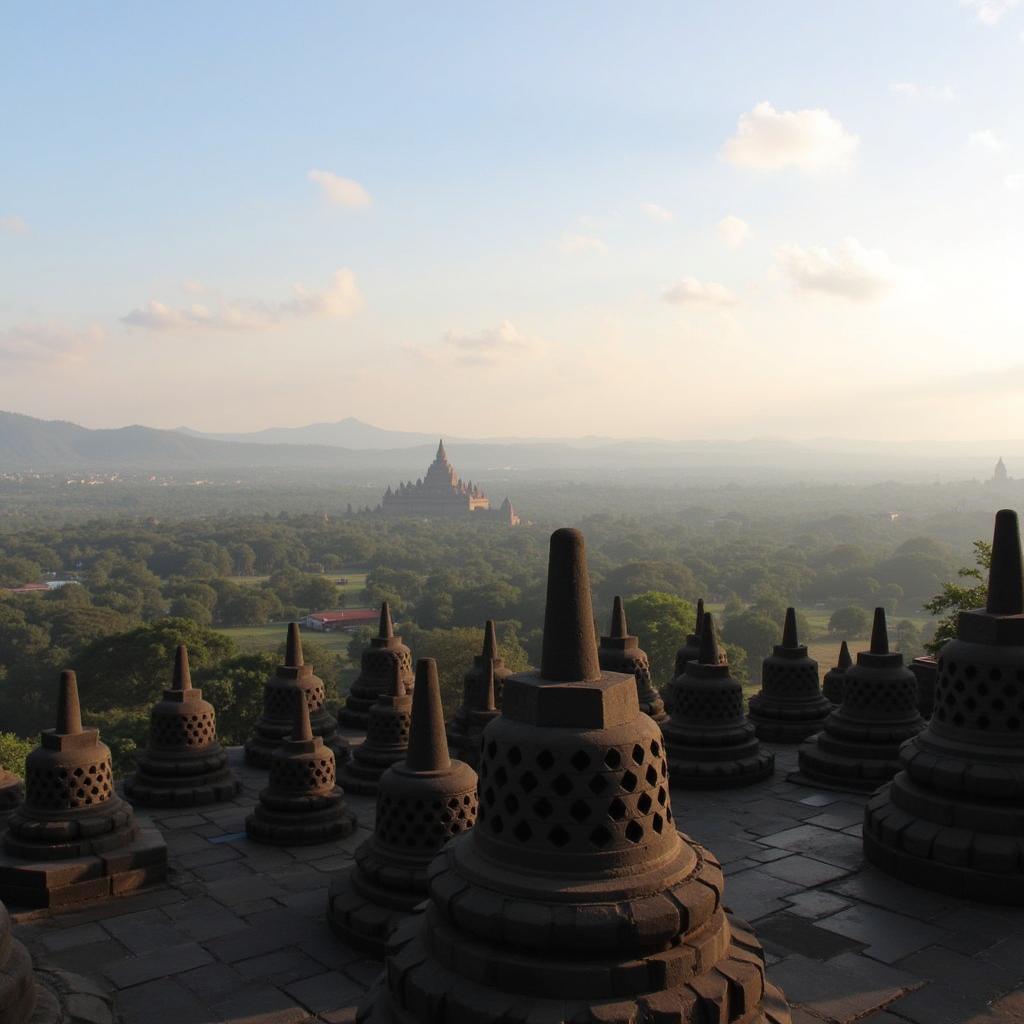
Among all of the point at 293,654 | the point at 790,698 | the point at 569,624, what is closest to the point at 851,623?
the point at 790,698

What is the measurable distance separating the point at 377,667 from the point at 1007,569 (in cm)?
1040

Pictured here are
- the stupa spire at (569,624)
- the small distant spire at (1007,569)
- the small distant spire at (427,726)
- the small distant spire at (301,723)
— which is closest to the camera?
the stupa spire at (569,624)

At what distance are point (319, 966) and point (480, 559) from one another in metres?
91.0

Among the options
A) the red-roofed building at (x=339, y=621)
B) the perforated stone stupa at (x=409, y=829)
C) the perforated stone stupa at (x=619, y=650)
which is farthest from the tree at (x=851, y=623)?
the perforated stone stupa at (x=409, y=829)

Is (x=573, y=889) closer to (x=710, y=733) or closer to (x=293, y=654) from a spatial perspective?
(x=710, y=733)

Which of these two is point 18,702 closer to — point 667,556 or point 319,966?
point 319,966

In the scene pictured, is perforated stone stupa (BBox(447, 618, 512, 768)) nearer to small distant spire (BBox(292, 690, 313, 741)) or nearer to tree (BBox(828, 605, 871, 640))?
small distant spire (BBox(292, 690, 313, 741))

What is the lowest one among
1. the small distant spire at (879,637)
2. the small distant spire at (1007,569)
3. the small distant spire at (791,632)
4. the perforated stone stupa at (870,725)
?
the perforated stone stupa at (870,725)

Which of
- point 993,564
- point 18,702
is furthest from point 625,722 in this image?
point 18,702

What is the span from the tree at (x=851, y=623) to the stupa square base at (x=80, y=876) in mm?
54519

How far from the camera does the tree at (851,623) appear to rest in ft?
189

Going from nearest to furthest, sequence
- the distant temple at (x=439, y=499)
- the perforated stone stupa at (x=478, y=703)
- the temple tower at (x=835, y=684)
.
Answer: the perforated stone stupa at (x=478, y=703) → the temple tower at (x=835, y=684) → the distant temple at (x=439, y=499)

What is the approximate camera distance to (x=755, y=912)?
7414mm

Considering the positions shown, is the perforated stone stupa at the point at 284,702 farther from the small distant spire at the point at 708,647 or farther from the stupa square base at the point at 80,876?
the small distant spire at the point at 708,647
